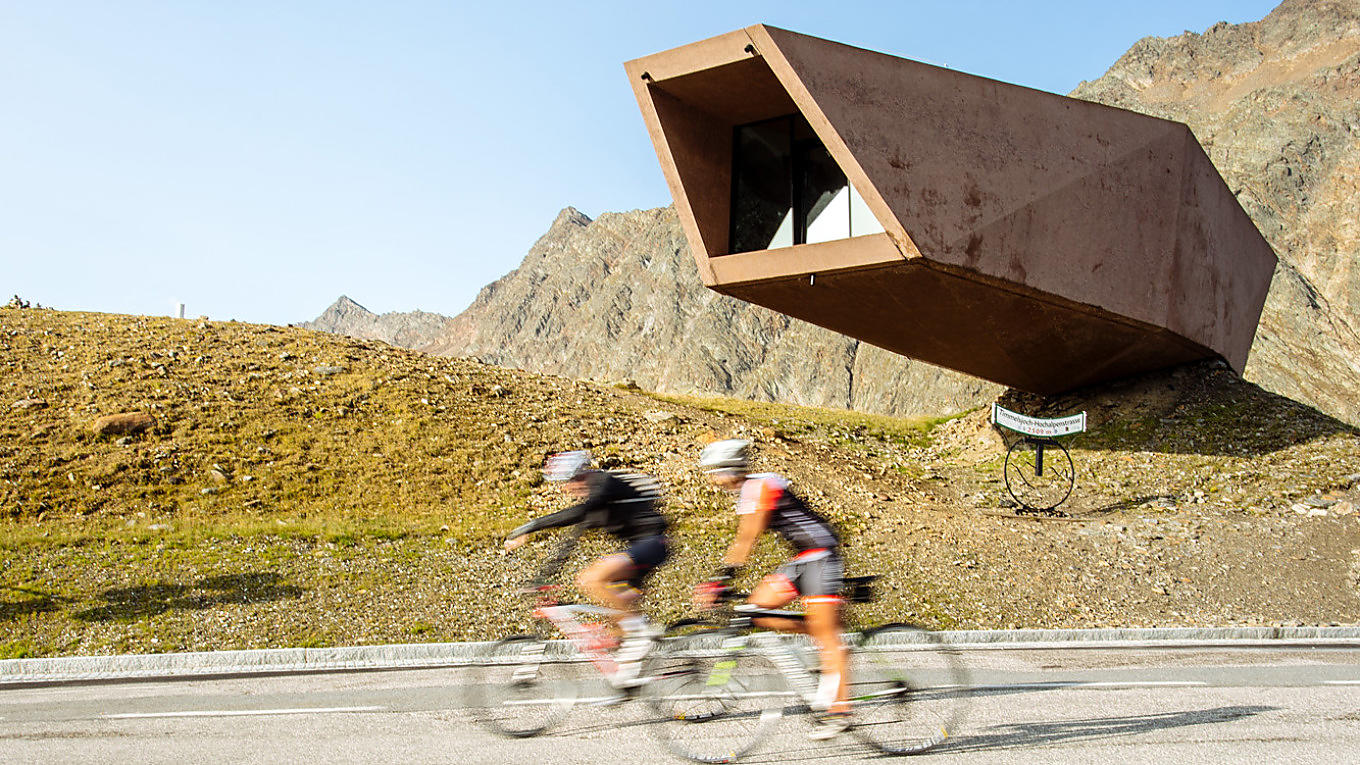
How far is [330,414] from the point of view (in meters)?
20.6

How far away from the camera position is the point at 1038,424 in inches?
721

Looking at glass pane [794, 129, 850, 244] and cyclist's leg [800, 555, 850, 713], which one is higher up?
glass pane [794, 129, 850, 244]

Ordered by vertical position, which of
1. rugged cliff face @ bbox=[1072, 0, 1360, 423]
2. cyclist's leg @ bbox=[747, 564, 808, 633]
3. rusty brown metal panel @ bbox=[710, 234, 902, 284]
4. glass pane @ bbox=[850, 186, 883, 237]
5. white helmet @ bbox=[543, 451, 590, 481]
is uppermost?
rugged cliff face @ bbox=[1072, 0, 1360, 423]

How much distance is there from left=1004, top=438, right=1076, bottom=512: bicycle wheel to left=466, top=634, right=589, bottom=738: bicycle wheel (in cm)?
1330

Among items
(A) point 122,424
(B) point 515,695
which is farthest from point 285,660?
(A) point 122,424

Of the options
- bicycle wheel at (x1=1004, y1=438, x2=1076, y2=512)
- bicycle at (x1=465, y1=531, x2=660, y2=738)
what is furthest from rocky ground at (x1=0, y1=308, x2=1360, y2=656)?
bicycle at (x1=465, y1=531, x2=660, y2=738)

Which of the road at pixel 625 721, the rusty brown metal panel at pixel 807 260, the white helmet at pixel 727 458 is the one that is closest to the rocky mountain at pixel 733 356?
the rusty brown metal panel at pixel 807 260

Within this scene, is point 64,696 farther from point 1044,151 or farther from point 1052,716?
point 1044,151

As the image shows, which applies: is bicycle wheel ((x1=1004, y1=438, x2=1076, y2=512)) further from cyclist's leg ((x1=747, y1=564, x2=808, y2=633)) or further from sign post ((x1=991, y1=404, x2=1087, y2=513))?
cyclist's leg ((x1=747, y1=564, x2=808, y2=633))

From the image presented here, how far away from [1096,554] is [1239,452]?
248 inches

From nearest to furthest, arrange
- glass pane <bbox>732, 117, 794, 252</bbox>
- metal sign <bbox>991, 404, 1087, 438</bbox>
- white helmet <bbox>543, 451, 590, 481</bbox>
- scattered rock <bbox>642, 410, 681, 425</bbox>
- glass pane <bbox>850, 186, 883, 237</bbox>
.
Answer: white helmet <bbox>543, 451, 590, 481</bbox>, glass pane <bbox>850, 186, 883, 237</bbox>, metal sign <bbox>991, 404, 1087, 438</bbox>, glass pane <bbox>732, 117, 794, 252</bbox>, scattered rock <bbox>642, 410, 681, 425</bbox>

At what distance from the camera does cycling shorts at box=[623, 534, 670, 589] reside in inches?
261

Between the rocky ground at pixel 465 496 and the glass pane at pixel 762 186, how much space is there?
15.6 feet

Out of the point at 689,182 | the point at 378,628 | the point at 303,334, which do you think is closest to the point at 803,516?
the point at 378,628
